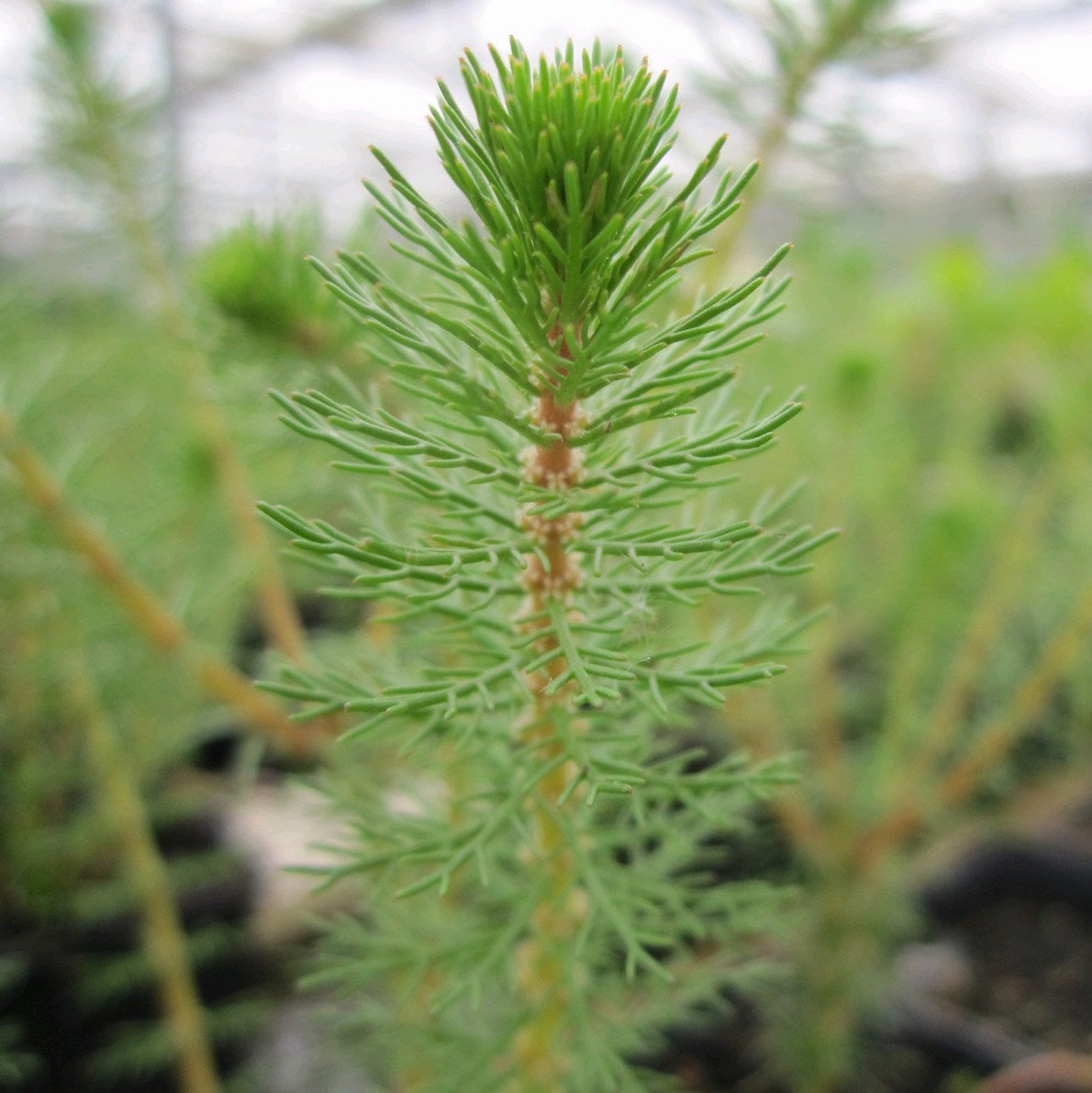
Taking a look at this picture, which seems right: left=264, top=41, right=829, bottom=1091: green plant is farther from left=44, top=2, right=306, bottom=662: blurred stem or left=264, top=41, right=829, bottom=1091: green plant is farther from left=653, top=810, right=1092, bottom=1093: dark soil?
left=653, top=810, right=1092, bottom=1093: dark soil

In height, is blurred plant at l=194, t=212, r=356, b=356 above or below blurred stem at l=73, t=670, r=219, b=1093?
above

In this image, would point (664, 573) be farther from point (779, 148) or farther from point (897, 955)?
point (897, 955)

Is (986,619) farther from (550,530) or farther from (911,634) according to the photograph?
(550,530)

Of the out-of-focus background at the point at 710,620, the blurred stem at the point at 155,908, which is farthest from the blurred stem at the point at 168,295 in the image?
the blurred stem at the point at 155,908

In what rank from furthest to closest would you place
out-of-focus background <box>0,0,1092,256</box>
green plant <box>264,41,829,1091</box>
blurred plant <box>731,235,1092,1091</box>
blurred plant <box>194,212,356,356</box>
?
out-of-focus background <box>0,0,1092,256</box> → blurred plant <box>731,235,1092,1091</box> → blurred plant <box>194,212,356,356</box> → green plant <box>264,41,829,1091</box>

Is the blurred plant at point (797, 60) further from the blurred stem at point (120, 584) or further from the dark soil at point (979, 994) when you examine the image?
the dark soil at point (979, 994)

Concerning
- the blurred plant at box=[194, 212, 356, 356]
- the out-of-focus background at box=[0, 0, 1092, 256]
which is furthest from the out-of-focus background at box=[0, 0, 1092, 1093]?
the out-of-focus background at box=[0, 0, 1092, 256]

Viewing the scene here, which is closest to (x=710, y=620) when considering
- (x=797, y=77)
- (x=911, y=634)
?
(x=911, y=634)
